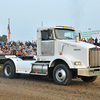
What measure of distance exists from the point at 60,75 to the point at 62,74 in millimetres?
169

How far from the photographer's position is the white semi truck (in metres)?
8.25

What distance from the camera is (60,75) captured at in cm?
867

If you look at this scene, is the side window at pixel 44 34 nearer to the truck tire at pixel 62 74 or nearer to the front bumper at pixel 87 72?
the truck tire at pixel 62 74

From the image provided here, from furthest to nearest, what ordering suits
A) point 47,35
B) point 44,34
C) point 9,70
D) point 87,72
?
point 9,70, point 44,34, point 47,35, point 87,72

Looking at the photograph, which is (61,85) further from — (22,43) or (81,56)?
(22,43)

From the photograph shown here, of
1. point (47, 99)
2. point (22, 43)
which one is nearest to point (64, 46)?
point (47, 99)

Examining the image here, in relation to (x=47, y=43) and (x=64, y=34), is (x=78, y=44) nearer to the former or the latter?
(x=64, y=34)

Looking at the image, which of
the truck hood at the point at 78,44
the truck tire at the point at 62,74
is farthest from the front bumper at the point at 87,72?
the truck hood at the point at 78,44

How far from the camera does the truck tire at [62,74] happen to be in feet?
27.4

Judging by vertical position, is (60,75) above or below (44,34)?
below

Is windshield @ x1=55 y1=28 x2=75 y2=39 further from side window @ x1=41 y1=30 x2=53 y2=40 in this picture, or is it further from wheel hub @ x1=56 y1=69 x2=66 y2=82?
wheel hub @ x1=56 y1=69 x2=66 y2=82

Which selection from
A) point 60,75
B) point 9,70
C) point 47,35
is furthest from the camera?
point 9,70

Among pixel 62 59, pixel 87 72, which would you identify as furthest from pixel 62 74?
pixel 87 72

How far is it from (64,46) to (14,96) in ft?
12.1
